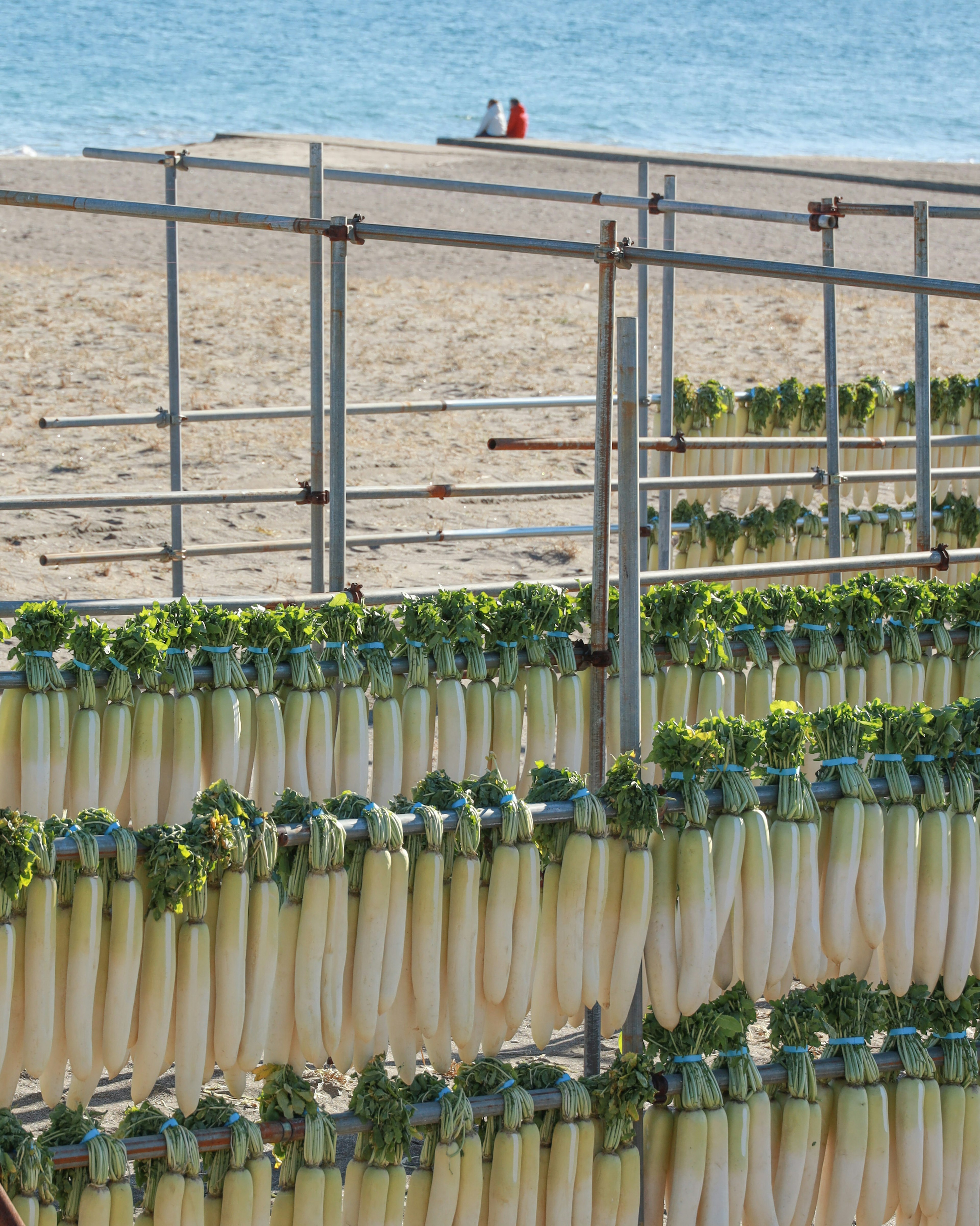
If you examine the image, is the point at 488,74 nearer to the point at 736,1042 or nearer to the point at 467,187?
the point at 467,187

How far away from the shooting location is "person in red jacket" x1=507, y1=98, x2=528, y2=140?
28156 mm

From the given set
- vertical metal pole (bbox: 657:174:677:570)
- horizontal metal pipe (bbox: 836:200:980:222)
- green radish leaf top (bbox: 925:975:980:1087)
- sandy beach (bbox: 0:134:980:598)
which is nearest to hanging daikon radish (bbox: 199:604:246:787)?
green radish leaf top (bbox: 925:975:980:1087)

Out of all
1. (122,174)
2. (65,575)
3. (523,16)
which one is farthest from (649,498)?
(523,16)

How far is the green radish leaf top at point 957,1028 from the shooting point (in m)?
2.99

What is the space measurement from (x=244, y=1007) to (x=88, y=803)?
34.1 inches

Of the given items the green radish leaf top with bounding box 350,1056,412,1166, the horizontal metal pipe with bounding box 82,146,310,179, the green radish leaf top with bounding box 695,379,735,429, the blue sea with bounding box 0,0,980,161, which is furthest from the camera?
the blue sea with bounding box 0,0,980,161

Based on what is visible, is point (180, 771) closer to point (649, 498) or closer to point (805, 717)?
point (805, 717)

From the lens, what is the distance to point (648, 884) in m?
2.81

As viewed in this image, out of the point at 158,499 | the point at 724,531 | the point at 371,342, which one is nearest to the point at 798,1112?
the point at 158,499

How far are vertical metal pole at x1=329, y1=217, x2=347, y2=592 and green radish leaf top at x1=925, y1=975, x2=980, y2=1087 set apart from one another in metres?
2.06

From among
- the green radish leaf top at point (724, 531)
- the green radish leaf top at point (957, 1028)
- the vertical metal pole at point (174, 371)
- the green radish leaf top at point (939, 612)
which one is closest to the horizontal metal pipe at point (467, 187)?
the vertical metal pole at point (174, 371)

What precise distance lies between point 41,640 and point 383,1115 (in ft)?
4.43

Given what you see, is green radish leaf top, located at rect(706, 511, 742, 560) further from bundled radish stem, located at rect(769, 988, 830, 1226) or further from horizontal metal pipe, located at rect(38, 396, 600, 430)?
bundled radish stem, located at rect(769, 988, 830, 1226)

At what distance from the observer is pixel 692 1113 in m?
2.86
